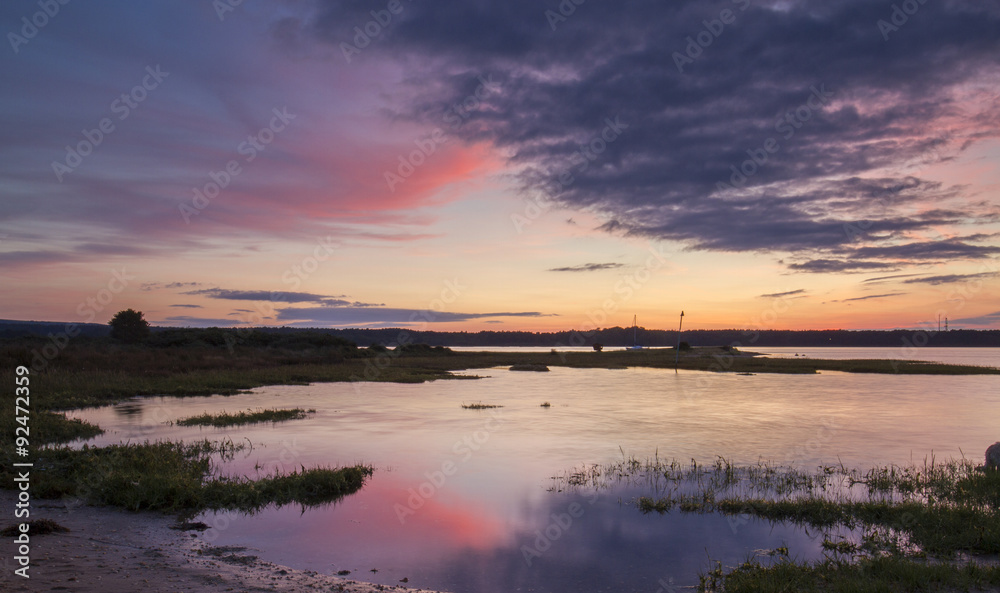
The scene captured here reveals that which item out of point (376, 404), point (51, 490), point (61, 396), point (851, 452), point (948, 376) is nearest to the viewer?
point (51, 490)

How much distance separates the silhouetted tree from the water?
6993cm

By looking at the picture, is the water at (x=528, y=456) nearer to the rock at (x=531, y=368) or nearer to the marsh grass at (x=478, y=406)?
the marsh grass at (x=478, y=406)

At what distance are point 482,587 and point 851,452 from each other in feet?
58.0

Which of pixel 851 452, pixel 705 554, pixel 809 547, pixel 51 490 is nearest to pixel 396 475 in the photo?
pixel 51 490

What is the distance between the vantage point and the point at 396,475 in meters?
16.7

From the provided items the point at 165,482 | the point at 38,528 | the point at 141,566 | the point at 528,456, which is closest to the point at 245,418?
the point at 165,482

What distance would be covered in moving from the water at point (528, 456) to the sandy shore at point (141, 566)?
0.72 metres

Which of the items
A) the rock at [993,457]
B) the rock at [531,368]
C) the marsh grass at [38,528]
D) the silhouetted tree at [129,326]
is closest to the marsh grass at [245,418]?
the marsh grass at [38,528]

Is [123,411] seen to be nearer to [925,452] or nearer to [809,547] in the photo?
[809,547]

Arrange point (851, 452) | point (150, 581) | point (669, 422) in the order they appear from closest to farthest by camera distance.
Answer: point (150, 581), point (851, 452), point (669, 422)

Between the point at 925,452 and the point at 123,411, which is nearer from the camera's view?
the point at 925,452

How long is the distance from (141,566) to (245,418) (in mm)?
18705

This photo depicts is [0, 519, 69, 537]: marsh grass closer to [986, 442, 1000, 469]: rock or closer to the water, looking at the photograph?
the water

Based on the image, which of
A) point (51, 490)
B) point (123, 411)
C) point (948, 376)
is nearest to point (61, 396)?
point (123, 411)
